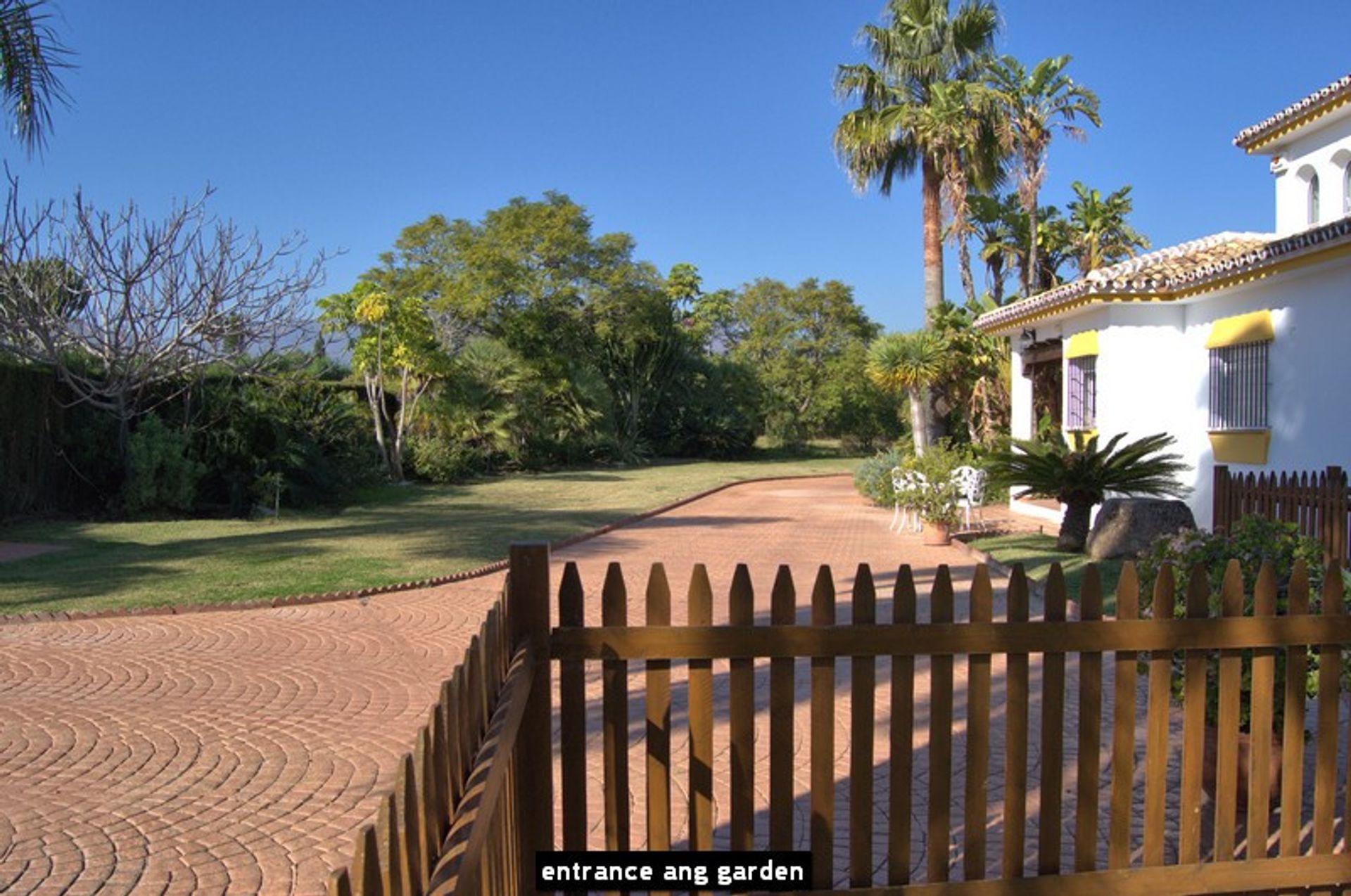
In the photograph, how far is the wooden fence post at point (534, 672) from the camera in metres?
2.80

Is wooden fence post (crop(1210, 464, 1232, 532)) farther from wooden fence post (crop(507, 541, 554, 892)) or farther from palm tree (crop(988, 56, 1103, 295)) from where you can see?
palm tree (crop(988, 56, 1103, 295))

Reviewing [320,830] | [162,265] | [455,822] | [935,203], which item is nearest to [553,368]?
[935,203]

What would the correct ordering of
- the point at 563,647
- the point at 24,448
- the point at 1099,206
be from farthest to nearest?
the point at 1099,206 < the point at 24,448 < the point at 563,647

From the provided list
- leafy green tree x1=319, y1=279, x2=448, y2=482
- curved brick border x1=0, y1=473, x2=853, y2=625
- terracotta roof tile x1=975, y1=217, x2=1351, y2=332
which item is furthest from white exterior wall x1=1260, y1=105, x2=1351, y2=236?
leafy green tree x1=319, y1=279, x2=448, y2=482

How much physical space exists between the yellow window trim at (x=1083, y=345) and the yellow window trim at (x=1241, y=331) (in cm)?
191

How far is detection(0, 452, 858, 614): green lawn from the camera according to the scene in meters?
10.7

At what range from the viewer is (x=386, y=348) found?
27.5 metres

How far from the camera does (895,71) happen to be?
96.8 feet

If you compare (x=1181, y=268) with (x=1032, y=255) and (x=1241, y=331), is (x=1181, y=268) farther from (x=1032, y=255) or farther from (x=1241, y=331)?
(x=1032, y=255)

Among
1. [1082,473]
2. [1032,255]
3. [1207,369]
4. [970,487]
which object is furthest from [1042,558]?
[1032,255]

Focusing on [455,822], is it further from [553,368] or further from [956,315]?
[553,368]

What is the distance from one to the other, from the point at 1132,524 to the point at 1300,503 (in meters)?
3.60

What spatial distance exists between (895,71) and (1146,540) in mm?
20710

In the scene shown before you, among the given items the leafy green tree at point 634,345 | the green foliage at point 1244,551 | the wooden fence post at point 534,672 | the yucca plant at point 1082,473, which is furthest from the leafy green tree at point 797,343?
the wooden fence post at point 534,672
